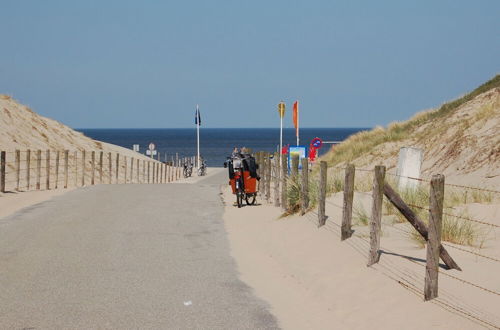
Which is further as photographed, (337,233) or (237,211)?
(237,211)

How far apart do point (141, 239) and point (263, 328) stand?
696 cm

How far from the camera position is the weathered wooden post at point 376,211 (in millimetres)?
10125

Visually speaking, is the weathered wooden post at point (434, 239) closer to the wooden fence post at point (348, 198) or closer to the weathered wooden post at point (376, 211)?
the weathered wooden post at point (376, 211)

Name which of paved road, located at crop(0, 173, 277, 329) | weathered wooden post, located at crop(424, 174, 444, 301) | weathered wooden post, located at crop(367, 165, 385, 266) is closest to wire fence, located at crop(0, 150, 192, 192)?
paved road, located at crop(0, 173, 277, 329)

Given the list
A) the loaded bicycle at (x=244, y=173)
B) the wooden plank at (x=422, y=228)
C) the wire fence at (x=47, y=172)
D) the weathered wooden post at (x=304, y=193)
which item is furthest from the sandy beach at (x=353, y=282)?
the wire fence at (x=47, y=172)

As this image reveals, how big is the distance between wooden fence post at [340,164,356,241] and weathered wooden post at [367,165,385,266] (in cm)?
180

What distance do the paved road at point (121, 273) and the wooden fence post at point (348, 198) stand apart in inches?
77.7

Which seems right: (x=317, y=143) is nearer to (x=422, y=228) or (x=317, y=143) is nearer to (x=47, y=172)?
(x=47, y=172)

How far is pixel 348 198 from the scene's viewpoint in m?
12.3

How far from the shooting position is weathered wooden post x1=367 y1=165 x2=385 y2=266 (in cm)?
1012

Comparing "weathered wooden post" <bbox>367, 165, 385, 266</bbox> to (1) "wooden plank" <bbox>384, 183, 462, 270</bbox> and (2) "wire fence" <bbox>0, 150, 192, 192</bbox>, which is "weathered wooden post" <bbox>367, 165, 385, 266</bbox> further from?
(2) "wire fence" <bbox>0, 150, 192, 192</bbox>

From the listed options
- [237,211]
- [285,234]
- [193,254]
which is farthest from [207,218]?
[193,254]

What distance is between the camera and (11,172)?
115 feet

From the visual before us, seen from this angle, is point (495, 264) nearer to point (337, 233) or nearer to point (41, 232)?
point (337, 233)
